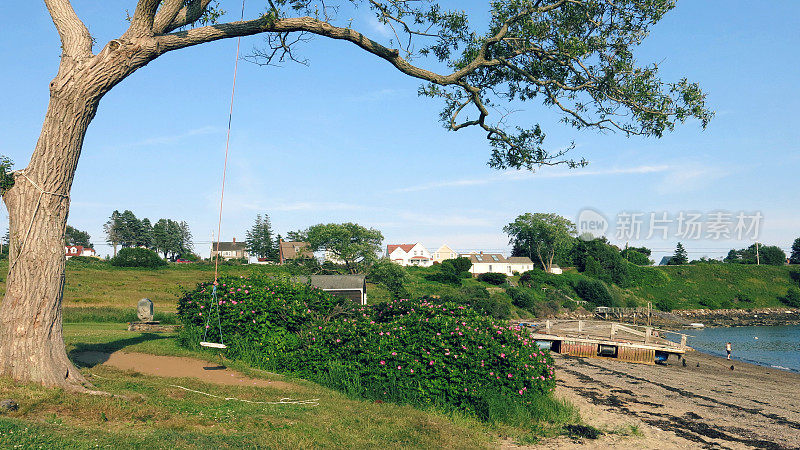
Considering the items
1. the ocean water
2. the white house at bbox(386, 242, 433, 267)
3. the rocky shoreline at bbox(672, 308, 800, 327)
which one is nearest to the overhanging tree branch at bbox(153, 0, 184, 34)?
the ocean water

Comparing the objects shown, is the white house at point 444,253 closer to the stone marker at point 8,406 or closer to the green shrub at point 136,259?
the green shrub at point 136,259

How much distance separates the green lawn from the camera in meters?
6.69

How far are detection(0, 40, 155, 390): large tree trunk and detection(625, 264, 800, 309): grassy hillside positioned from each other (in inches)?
3366

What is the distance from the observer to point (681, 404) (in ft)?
61.0

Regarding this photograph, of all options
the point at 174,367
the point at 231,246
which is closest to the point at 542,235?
the point at 231,246

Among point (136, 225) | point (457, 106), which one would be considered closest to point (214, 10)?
point (457, 106)

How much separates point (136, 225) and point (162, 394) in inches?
5344

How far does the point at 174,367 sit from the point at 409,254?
101113 millimetres

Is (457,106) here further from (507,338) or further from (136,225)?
(136,225)

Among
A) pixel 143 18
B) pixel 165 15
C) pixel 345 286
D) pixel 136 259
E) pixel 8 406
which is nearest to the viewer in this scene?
pixel 8 406

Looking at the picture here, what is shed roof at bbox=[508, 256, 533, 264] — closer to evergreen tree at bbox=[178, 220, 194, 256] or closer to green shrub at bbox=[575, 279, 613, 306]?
green shrub at bbox=[575, 279, 613, 306]

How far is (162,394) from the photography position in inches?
360

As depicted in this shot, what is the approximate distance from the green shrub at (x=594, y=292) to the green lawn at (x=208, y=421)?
68851 mm

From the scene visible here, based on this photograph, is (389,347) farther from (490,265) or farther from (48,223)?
(490,265)
